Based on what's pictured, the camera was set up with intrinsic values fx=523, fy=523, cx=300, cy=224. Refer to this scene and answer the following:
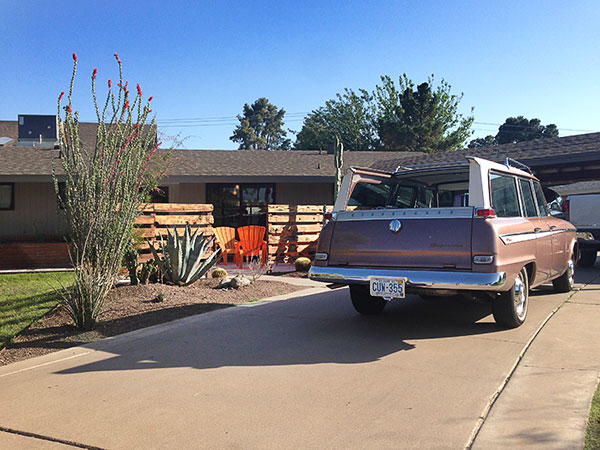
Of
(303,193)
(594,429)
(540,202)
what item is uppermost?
(303,193)

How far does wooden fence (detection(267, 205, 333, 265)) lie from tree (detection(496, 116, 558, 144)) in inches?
2334

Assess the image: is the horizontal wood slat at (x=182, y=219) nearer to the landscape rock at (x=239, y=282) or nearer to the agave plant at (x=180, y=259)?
the agave plant at (x=180, y=259)

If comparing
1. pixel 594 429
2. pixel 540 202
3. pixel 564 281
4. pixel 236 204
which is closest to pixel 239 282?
pixel 540 202

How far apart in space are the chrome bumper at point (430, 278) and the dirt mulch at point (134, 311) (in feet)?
7.84

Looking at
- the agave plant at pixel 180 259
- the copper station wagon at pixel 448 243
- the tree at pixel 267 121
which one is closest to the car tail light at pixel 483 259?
the copper station wagon at pixel 448 243

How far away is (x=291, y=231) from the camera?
12914 mm

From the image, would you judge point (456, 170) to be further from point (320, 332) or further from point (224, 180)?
point (224, 180)

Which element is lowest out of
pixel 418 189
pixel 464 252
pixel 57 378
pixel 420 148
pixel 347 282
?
pixel 57 378

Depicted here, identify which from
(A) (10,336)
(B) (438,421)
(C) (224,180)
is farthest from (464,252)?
(C) (224,180)

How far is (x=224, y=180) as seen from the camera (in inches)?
666

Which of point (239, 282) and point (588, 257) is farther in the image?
point (588, 257)

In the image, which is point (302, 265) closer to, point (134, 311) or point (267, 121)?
point (134, 311)

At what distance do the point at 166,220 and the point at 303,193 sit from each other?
8629mm

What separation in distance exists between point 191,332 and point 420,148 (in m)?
42.8
